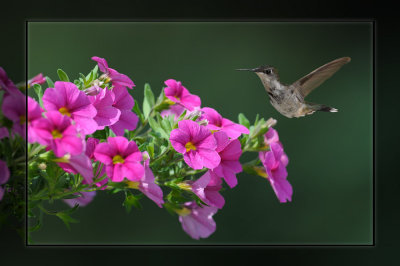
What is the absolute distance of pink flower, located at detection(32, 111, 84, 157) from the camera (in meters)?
0.54

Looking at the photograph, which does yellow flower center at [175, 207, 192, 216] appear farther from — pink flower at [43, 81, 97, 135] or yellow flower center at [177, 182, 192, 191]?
pink flower at [43, 81, 97, 135]

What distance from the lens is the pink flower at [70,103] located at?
580mm

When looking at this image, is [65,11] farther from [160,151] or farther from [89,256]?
[89,256]

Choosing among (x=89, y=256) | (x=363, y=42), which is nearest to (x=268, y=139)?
(x=89, y=256)

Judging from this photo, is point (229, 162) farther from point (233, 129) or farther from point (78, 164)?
point (78, 164)

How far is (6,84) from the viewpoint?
58cm

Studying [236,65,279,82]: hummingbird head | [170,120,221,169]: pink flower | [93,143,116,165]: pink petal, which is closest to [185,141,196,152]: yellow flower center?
[170,120,221,169]: pink flower

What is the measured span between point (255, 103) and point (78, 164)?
6.47 ft

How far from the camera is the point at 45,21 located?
2.68 feet

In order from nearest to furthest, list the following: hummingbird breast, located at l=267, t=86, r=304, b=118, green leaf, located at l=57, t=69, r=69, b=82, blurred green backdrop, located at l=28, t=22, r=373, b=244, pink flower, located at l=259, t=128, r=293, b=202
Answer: green leaf, located at l=57, t=69, r=69, b=82 → pink flower, located at l=259, t=128, r=293, b=202 → hummingbird breast, located at l=267, t=86, r=304, b=118 → blurred green backdrop, located at l=28, t=22, r=373, b=244

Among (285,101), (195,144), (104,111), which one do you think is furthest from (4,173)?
(285,101)

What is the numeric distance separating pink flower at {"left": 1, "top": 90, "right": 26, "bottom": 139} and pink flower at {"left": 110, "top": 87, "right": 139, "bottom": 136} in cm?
14

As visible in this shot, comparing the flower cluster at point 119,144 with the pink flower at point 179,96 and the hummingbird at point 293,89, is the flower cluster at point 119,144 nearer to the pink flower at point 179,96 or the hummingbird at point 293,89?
the pink flower at point 179,96

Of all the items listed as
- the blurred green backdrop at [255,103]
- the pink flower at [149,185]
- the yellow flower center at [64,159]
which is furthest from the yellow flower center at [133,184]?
the blurred green backdrop at [255,103]
